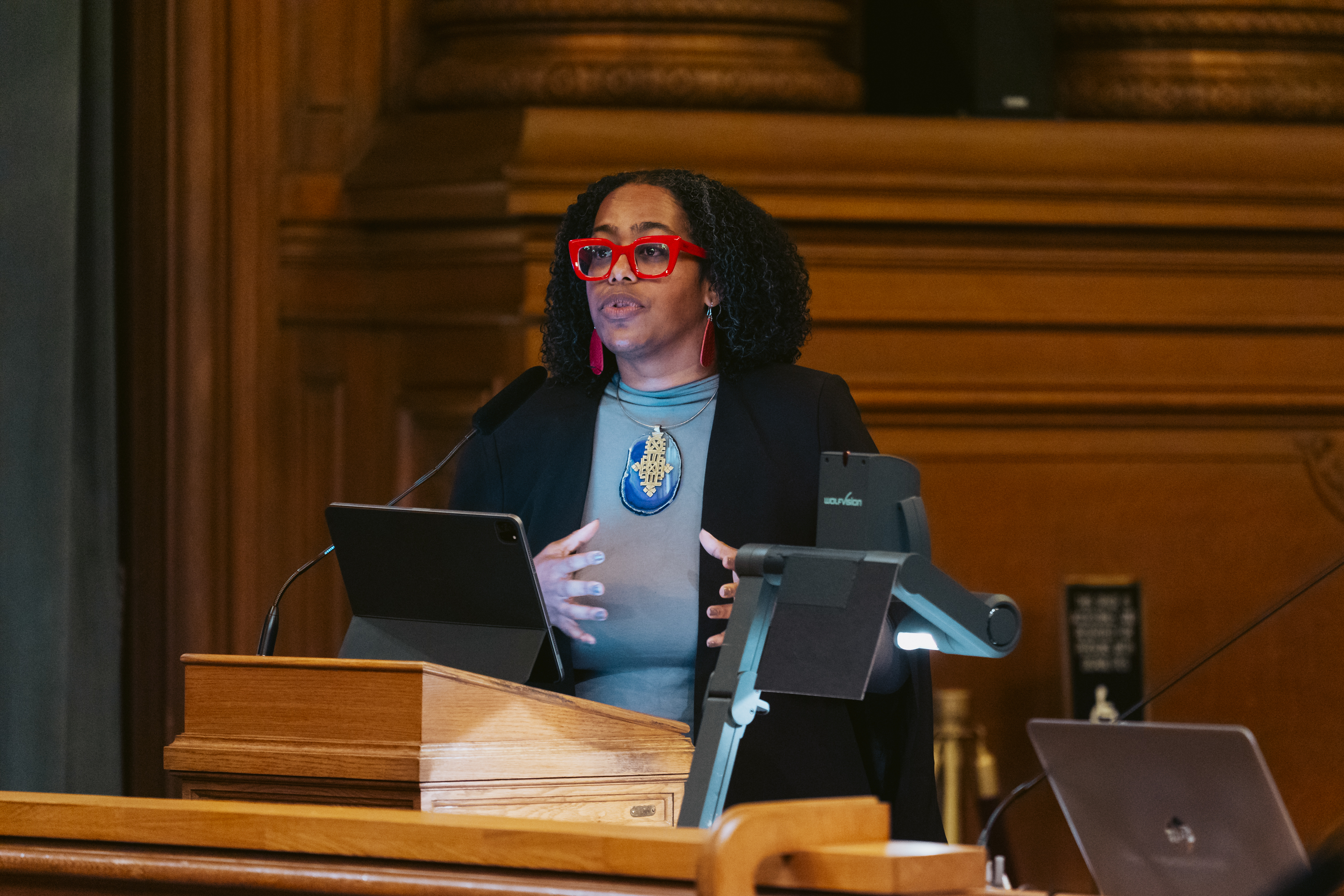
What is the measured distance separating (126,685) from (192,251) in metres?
0.96

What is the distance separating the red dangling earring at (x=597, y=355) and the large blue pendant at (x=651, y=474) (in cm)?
13

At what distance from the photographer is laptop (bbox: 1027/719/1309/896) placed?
66.6 inches

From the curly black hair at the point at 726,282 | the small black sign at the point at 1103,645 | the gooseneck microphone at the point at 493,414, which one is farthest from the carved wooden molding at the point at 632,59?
the gooseneck microphone at the point at 493,414

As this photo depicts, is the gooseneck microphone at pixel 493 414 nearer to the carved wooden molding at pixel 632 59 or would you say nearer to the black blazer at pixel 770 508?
the black blazer at pixel 770 508

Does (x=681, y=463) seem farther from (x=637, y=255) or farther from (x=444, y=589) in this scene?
(x=444, y=589)

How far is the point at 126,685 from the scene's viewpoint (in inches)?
150

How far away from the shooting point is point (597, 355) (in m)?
2.43

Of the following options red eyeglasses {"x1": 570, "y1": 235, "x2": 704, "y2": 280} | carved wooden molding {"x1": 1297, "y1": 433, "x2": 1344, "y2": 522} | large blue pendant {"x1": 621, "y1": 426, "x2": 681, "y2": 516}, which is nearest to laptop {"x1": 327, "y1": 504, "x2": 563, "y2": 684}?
large blue pendant {"x1": 621, "y1": 426, "x2": 681, "y2": 516}

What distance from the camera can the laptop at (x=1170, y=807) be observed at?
5.55 ft

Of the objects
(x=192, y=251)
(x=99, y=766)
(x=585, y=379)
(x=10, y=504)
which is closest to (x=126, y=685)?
(x=99, y=766)

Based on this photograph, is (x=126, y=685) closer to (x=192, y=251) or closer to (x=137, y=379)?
(x=137, y=379)

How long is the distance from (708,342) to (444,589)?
0.64 metres

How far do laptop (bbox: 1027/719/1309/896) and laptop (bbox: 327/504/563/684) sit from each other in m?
0.55

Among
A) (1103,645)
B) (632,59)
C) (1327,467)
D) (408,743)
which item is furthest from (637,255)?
(1327,467)
